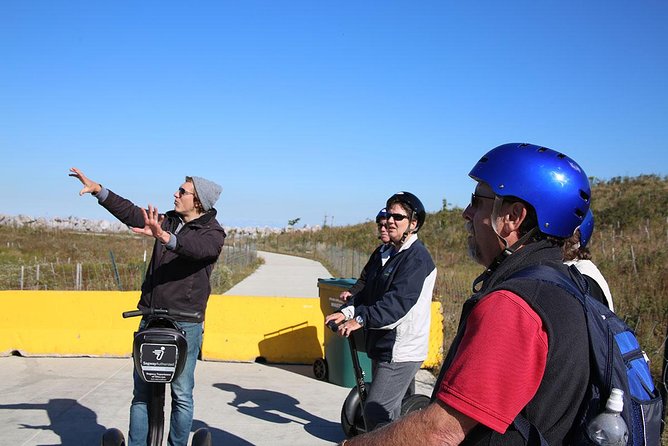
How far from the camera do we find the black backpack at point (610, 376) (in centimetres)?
157

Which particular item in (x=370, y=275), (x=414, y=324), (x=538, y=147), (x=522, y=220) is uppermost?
(x=538, y=147)

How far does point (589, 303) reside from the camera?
68.2 inches

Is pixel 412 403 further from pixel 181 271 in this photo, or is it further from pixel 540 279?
pixel 540 279

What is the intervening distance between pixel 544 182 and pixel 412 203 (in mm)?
2586

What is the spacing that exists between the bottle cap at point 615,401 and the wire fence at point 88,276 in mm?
11734

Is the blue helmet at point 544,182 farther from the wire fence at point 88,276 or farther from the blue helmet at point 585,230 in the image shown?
the wire fence at point 88,276

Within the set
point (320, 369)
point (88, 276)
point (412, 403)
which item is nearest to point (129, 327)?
point (320, 369)

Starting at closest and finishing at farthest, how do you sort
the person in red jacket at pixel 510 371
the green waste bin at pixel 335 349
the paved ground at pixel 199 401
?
the person in red jacket at pixel 510 371, the paved ground at pixel 199 401, the green waste bin at pixel 335 349

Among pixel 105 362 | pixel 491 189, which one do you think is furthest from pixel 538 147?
pixel 105 362

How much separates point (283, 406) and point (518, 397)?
5.38 m

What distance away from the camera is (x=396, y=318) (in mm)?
3982

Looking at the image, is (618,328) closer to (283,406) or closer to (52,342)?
(283,406)

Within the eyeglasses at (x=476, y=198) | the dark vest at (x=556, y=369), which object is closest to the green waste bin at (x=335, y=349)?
the eyeglasses at (x=476, y=198)

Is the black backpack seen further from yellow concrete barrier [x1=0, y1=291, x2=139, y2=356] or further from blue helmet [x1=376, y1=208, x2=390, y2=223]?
yellow concrete barrier [x1=0, y1=291, x2=139, y2=356]
